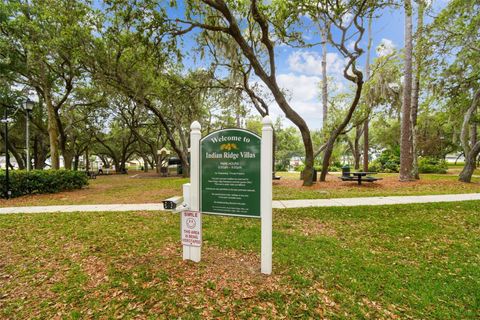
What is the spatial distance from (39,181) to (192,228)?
1058cm

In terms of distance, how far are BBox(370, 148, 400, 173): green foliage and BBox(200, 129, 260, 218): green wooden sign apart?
74.3ft

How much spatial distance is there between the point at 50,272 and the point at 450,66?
16.3 meters

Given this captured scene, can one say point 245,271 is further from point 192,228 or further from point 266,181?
point 266,181

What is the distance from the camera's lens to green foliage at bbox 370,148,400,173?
72.4 ft

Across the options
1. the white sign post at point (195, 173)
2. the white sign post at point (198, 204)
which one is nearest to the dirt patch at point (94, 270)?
the white sign post at point (198, 204)

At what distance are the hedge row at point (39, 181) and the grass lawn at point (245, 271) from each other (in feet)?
18.0

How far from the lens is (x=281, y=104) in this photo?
10.3 meters

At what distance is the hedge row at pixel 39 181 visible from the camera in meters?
9.77

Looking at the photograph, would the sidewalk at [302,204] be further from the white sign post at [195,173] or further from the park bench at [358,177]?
the white sign post at [195,173]

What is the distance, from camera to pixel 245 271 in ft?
11.5

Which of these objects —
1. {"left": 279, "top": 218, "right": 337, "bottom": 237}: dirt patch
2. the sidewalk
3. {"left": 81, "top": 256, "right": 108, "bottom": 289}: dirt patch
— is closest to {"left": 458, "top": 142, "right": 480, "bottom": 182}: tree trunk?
the sidewalk

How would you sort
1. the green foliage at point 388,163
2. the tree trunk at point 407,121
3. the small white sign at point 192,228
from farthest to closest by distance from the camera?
the green foliage at point 388,163 → the tree trunk at point 407,121 → the small white sign at point 192,228

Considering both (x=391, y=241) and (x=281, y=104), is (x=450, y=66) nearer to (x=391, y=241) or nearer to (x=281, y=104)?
(x=281, y=104)

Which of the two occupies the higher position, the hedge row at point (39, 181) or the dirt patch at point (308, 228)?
the hedge row at point (39, 181)
